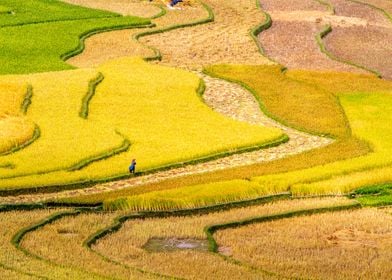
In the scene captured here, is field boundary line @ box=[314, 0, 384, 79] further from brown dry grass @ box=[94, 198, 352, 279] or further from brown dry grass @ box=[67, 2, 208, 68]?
brown dry grass @ box=[94, 198, 352, 279]

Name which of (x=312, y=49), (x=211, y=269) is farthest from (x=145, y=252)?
(x=312, y=49)

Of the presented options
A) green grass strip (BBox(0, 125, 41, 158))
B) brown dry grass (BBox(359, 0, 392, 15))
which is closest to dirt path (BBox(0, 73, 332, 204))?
green grass strip (BBox(0, 125, 41, 158))

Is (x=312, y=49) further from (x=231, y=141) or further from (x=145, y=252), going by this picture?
→ (x=145, y=252)

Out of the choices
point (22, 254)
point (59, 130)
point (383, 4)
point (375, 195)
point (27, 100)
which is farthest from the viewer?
point (383, 4)

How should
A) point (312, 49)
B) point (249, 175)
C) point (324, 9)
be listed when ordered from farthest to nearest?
point (324, 9)
point (312, 49)
point (249, 175)

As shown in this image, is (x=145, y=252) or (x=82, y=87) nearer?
(x=145, y=252)

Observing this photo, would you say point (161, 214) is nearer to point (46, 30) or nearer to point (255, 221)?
point (255, 221)

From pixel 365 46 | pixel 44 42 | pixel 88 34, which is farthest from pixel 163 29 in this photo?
pixel 365 46
